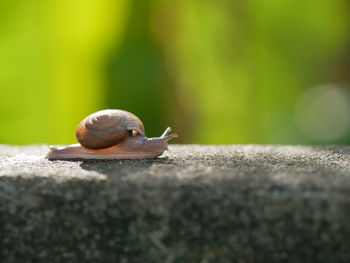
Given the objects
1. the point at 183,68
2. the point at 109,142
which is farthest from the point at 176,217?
the point at 183,68

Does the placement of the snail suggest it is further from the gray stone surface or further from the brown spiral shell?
the gray stone surface

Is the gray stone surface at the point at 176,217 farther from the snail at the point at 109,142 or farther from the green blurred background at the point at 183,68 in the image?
the green blurred background at the point at 183,68

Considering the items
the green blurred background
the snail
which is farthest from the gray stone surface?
the green blurred background

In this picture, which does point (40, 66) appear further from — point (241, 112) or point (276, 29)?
point (276, 29)

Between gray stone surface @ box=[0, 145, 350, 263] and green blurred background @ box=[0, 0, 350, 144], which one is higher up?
green blurred background @ box=[0, 0, 350, 144]

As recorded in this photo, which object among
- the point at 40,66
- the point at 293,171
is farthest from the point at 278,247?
the point at 40,66

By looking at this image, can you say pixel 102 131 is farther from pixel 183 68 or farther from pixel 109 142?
pixel 183 68
